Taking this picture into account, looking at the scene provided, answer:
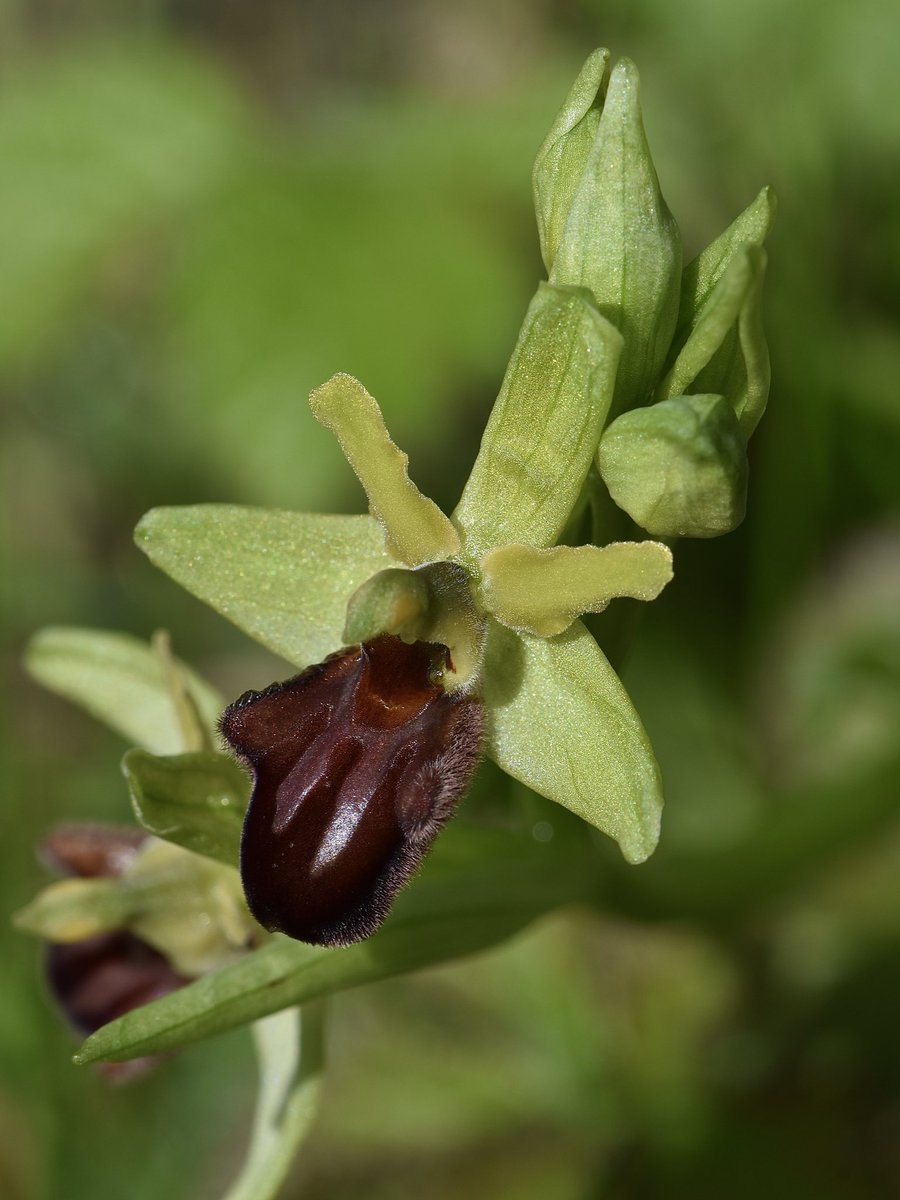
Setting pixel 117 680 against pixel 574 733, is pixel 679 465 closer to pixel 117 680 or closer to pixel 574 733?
pixel 574 733

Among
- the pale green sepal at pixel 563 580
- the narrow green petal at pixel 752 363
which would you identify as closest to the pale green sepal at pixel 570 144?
the narrow green petal at pixel 752 363

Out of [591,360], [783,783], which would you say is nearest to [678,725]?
[783,783]

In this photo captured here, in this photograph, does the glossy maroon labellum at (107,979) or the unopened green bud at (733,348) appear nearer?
the unopened green bud at (733,348)

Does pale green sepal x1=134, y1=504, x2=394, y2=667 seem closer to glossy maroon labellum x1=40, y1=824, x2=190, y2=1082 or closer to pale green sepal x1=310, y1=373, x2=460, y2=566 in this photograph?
pale green sepal x1=310, y1=373, x2=460, y2=566

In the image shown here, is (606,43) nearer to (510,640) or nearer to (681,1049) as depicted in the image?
(681,1049)

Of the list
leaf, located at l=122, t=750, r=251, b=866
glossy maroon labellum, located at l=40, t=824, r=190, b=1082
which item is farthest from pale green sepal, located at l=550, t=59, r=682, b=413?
glossy maroon labellum, located at l=40, t=824, r=190, b=1082

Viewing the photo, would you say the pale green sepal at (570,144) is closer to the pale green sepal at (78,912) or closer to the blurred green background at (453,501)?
the pale green sepal at (78,912)
